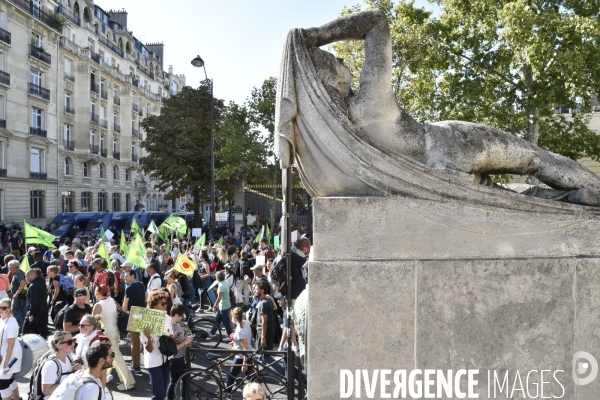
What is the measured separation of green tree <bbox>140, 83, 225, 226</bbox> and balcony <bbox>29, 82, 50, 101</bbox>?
412 inches

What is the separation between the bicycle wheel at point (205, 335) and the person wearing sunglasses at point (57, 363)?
16.4 ft

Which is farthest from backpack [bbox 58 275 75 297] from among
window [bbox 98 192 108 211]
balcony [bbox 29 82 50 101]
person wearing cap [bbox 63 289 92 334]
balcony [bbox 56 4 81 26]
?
window [bbox 98 192 108 211]

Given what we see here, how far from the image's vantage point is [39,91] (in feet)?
130

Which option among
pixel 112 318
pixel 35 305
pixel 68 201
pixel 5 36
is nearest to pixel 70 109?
pixel 68 201

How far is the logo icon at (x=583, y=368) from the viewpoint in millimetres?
Answer: 3201

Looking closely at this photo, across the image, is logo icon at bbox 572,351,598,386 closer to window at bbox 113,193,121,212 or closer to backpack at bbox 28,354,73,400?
backpack at bbox 28,354,73,400

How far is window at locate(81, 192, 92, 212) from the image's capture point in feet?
157

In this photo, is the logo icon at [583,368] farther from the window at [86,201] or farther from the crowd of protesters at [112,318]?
the window at [86,201]

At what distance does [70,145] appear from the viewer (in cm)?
4703

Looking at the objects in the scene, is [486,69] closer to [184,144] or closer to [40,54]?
[184,144]

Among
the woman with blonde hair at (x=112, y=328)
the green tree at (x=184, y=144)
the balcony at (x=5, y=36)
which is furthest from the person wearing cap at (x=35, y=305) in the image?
the balcony at (x=5, y=36)

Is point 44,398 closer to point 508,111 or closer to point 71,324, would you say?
point 71,324

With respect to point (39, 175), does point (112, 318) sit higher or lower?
lower

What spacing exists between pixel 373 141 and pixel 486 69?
51.1ft
